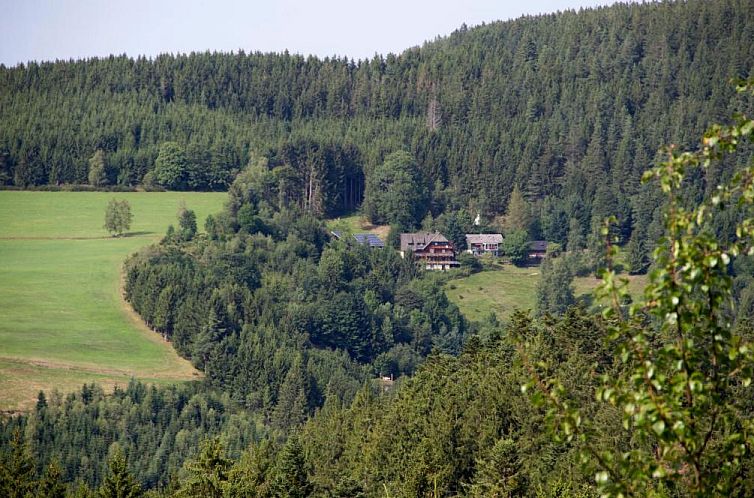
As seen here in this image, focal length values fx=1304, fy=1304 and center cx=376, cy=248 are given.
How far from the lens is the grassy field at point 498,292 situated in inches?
7313

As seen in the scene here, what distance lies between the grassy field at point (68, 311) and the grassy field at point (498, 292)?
1599 inches

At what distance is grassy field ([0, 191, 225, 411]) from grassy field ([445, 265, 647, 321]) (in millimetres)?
40620

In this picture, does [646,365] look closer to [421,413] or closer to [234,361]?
[421,413]

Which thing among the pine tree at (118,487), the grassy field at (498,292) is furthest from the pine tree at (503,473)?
the grassy field at (498,292)

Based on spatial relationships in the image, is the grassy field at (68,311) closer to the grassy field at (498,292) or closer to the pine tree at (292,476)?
the grassy field at (498,292)

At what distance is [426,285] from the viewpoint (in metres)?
192

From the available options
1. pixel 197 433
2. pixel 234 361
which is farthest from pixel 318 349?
pixel 197 433

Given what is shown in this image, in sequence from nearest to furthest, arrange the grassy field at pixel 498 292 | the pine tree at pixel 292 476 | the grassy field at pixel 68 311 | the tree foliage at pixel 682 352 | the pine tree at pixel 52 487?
1. the tree foliage at pixel 682 352
2. the pine tree at pixel 292 476
3. the pine tree at pixel 52 487
4. the grassy field at pixel 68 311
5. the grassy field at pixel 498 292

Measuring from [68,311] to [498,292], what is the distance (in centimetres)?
6508

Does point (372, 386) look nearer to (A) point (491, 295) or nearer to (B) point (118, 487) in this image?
(A) point (491, 295)

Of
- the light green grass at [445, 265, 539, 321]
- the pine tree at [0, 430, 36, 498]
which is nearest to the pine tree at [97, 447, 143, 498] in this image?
the pine tree at [0, 430, 36, 498]

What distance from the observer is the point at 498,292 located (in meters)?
193

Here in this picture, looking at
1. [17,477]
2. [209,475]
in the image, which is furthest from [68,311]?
[209,475]

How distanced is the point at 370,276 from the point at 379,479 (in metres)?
124
